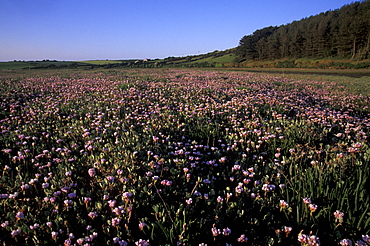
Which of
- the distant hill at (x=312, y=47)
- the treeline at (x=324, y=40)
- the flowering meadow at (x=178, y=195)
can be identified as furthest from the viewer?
the treeline at (x=324, y=40)

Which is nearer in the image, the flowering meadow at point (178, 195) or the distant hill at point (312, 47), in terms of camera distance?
the flowering meadow at point (178, 195)

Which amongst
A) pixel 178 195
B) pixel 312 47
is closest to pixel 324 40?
pixel 312 47

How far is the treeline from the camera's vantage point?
6981cm

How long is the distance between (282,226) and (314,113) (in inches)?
249

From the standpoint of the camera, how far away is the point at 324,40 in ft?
270

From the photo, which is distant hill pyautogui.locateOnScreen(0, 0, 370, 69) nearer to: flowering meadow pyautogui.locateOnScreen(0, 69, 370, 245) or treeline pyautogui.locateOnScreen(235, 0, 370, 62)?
treeline pyautogui.locateOnScreen(235, 0, 370, 62)

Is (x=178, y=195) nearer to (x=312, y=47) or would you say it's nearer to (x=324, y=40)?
(x=324, y=40)

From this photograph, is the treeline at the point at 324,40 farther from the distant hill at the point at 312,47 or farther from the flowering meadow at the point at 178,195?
the flowering meadow at the point at 178,195

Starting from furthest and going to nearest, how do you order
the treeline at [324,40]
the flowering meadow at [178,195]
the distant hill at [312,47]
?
the treeline at [324,40], the distant hill at [312,47], the flowering meadow at [178,195]

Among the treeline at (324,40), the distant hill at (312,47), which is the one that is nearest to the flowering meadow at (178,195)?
the distant hill at (312,47)

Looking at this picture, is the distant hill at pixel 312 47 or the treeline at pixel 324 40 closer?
the distant hill at pixel 312 47

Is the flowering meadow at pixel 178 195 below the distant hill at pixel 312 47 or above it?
below

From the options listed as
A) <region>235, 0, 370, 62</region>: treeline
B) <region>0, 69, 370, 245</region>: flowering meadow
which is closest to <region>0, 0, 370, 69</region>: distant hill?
<region>235, 0, 370, 62</region>: treeline

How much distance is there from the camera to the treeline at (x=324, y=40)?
69812 millimetres
